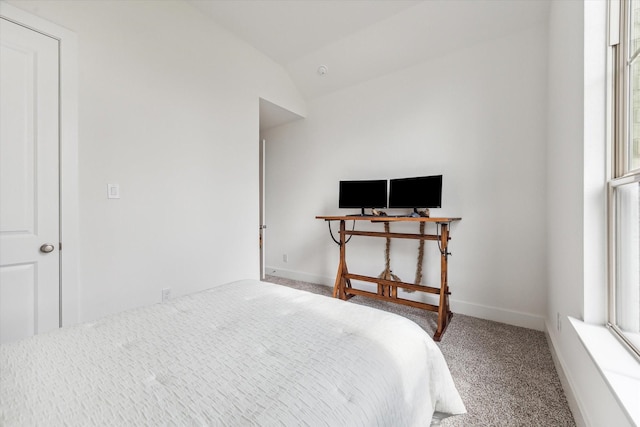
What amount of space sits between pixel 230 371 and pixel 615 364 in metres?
1.31

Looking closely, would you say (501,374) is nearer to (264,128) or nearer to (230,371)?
(230,371)

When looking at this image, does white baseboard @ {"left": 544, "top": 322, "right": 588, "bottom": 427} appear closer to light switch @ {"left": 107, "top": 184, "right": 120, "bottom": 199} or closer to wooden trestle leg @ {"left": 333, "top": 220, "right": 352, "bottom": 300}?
wooden trestle leg @ {"left": 333, "top": 220, "right": 352, "bottom": 300}

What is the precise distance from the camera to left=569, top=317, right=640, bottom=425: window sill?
2.47 ft

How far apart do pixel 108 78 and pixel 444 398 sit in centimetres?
280

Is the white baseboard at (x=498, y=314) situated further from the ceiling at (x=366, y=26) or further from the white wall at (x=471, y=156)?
the ceiling at (x=366, y=26)

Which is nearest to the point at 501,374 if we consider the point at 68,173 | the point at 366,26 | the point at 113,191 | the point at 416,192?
the point at 416,192

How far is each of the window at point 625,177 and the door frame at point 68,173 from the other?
2.93 m

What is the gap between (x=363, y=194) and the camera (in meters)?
2.95

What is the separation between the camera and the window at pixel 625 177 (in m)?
1.05

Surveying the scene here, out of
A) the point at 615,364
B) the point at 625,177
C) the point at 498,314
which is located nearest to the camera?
the point at 615,364

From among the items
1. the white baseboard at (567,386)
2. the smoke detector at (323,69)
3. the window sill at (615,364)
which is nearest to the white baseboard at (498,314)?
the white baseboard at (567,386)

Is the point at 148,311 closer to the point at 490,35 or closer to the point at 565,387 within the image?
the point at 565,387

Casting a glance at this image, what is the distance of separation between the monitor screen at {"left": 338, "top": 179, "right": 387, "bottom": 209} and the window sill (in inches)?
72.6

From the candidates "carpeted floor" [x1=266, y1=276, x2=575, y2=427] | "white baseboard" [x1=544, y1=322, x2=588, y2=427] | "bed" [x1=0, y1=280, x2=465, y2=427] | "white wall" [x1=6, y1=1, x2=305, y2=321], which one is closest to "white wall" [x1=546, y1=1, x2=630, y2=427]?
"white baseboard" [x1=544, y1=322, x2=588, y2=427]
